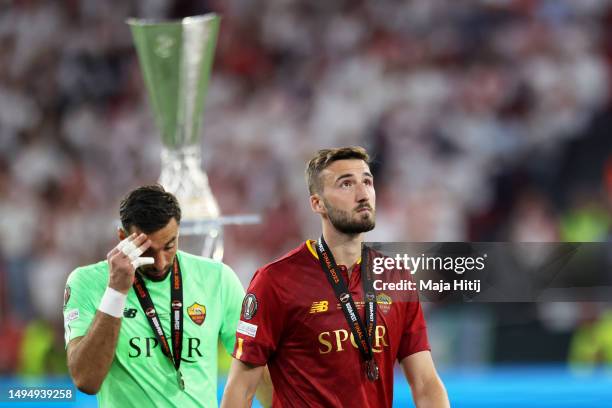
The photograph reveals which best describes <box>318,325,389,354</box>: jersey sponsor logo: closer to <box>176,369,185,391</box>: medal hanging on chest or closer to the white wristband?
<box>176,369,185,391</box>: medal hanging on chest

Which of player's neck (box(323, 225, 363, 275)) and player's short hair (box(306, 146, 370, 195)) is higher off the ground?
player's short hair (box(306, 146, 370, 195))

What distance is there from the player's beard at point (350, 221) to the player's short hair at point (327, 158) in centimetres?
14

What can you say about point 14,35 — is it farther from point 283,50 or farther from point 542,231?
point 542,231

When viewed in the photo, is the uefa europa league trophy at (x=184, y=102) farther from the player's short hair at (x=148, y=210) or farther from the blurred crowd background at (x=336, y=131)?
the blurred crowd background at (x=336, y=131)

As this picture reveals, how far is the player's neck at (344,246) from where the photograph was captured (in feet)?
13.5

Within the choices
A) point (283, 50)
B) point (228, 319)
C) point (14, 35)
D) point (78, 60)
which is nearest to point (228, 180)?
point (283, 50)

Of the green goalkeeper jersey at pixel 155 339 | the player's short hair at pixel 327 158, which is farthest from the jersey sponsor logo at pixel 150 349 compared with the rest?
the player's short hair at pixel 327 158

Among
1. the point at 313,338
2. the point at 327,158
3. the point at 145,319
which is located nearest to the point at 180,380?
the point at 145,319

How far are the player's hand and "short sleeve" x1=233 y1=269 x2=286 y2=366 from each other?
481 mm

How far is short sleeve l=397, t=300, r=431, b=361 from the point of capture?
414cm

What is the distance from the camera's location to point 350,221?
13.1ft

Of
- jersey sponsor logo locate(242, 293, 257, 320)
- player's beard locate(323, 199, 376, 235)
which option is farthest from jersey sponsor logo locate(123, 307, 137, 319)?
player's beard locate(323, 199, 376, 235)

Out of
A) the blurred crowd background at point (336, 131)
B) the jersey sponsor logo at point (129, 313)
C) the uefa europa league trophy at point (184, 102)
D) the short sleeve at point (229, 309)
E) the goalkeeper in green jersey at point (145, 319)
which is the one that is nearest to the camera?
the goalkeeper in green jersey at point (145, 319)

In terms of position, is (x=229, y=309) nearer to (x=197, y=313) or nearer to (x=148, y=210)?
(x=197, y=313)
